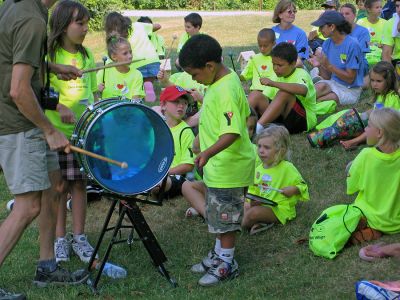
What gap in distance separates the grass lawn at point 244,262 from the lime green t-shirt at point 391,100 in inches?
24.2

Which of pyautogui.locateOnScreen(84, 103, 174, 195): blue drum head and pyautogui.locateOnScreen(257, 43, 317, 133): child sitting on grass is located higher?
pyautogui.locateOnScreen(84, 103, 174, 195): blue drum head

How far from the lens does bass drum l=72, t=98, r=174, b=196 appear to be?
14.4ft

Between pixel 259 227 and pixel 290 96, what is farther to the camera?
pixel 290 96

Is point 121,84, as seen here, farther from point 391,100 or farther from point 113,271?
point 113,271

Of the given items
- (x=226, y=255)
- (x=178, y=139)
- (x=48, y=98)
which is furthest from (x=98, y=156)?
(x=178, y=139)

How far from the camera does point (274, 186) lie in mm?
5699

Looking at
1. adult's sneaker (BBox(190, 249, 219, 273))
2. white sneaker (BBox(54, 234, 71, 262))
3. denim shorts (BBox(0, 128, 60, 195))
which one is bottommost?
white sneaker (BBox(54, 234, 71, 262))

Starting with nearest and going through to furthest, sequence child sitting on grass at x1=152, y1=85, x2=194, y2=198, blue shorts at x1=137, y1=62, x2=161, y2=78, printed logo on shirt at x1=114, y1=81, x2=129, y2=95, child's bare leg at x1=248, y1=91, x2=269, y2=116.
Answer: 1. child sitting on grass at x1=152, y1=85, x2=194, y2=198
2. printed logo on shirt at x1=114, y1=81, x2=129, y2=95
3. child's bare leg at x1=248, y1=91, x2=269, y2=116
4. blue shorts at x1=137, y1=62, x2=161, y2=78

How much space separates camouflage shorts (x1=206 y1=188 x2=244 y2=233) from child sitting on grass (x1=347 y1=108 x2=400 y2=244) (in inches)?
37.1

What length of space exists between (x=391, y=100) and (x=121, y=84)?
2.94 meters

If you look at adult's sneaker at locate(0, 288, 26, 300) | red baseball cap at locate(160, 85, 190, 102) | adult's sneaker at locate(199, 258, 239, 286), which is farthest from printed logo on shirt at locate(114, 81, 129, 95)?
adult's sneaker at locate(0, 288, 26, 300)

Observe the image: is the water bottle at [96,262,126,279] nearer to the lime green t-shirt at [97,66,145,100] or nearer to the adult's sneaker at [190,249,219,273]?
the adult's sneaker at [190,249,219,273]

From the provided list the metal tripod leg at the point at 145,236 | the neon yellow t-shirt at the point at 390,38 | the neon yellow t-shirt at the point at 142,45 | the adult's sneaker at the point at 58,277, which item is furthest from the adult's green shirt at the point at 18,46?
the neon yellow t-shirt at the point at 142,45

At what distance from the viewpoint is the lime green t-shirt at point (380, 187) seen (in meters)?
5.04
